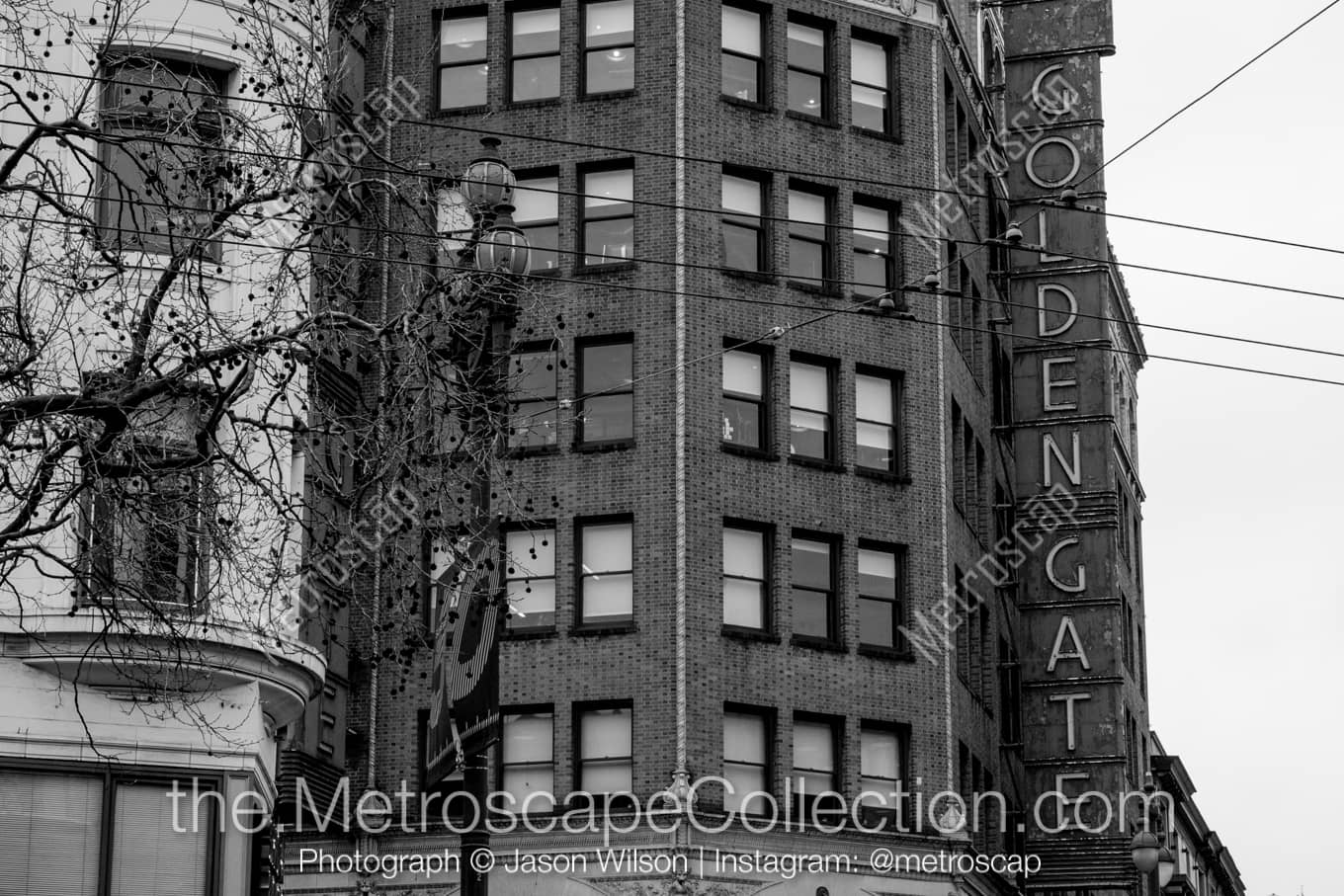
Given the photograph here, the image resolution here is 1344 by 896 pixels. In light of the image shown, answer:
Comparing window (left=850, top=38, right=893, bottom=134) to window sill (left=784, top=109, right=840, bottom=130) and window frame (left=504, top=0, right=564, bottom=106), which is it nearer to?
window sill (left=784, top=109, right=840, bottom=130)

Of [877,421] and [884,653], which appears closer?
[884,653]

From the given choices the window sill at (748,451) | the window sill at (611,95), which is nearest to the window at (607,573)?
Answer: the window sill at (748,451)

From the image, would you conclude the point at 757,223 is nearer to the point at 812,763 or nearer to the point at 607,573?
the point at 607,573

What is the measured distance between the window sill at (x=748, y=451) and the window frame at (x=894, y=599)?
2444mm

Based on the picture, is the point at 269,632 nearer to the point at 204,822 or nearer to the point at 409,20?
the point at 204,822

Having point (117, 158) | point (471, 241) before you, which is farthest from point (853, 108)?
point (471, 241)

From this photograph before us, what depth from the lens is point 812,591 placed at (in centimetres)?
4256

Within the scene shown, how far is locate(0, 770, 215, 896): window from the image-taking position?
2661 centimetres

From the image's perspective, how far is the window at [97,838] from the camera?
87.3 ft

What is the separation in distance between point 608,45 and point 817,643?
12.3m

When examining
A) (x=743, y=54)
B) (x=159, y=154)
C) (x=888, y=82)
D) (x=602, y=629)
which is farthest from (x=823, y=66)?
(x=159, y=154)

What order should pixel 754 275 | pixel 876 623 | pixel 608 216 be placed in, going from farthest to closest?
1. pixel 608 216
2. pixel 876 623
3. pixel 754 275

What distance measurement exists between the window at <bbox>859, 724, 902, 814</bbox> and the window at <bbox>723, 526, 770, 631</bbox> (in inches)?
120

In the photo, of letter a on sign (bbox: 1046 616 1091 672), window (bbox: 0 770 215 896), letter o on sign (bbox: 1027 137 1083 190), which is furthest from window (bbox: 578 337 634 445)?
window (bbox: 0 770 215 896)
